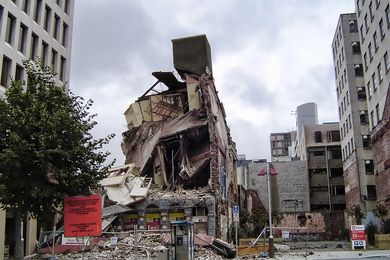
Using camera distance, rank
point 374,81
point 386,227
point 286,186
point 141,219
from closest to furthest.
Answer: point 141,219 < point 386,227 < point 374,81 < point 286,186

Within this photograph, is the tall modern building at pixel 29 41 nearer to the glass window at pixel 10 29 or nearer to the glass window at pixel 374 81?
the glass window at pixel 10 29

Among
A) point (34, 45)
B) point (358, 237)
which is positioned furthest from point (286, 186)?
point (34, 45)

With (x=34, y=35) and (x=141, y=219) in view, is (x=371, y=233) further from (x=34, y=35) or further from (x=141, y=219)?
(x=34, y=35)

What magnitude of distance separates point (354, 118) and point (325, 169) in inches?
689

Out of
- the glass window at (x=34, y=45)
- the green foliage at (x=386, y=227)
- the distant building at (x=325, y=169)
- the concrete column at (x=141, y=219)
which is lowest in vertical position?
the green foliage at (x=386, y=227)

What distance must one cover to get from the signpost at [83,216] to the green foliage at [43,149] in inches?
21.8

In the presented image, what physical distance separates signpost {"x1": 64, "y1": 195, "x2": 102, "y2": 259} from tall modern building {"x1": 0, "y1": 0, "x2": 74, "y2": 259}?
11.4 meters

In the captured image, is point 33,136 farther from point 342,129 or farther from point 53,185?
point 342,129

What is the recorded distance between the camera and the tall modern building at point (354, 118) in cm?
5684

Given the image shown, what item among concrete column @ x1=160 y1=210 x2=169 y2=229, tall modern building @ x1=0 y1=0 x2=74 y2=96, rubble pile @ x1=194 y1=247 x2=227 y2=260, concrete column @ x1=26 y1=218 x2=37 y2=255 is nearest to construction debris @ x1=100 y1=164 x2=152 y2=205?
concrete column @ x1=160 y1=210 x2=169 y2=229

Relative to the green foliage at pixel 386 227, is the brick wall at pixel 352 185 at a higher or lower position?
higher

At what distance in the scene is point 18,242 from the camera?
1744cm

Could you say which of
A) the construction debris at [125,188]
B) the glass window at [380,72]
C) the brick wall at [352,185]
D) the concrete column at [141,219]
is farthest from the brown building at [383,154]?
the concrete column at [141,219]

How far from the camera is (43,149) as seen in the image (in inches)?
643
